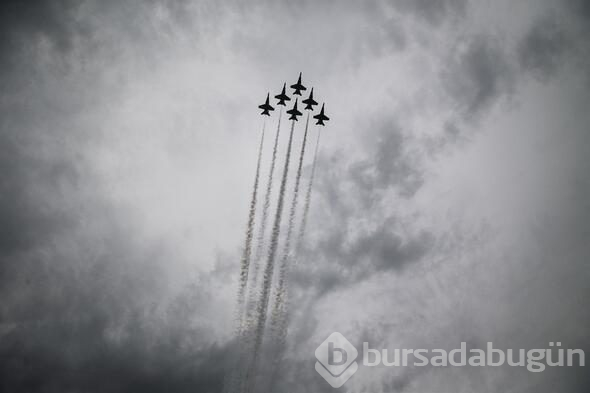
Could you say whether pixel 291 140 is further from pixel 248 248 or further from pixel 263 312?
pixel 263 312

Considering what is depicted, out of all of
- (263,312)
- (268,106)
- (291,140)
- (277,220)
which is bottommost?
(263,312)

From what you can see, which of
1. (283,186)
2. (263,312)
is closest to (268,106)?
(283,186)

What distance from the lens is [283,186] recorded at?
107m

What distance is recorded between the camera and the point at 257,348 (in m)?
101

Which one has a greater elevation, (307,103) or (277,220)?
(307,103)

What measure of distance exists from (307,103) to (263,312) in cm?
5737

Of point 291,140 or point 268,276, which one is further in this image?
point 291,140

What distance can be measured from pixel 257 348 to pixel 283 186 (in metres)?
41.4

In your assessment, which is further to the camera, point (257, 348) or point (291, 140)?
point (291, 140)

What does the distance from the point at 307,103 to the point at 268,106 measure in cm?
1091

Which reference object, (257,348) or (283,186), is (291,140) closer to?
(283,186)

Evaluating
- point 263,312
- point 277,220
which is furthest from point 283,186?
point 263,312

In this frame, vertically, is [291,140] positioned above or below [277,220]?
above

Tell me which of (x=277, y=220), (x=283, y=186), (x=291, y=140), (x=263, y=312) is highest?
(x=291, y=140)
